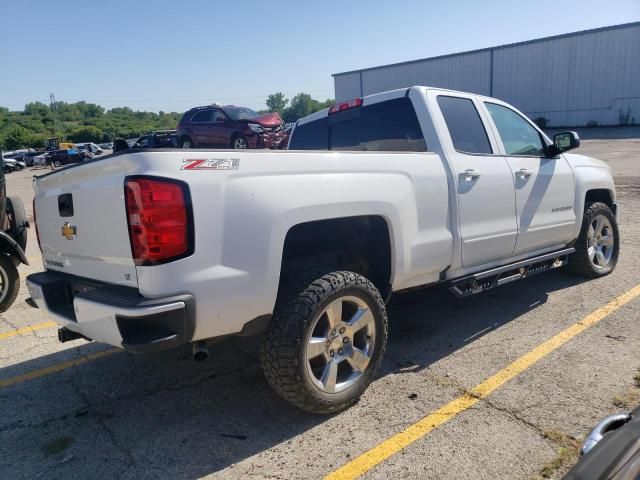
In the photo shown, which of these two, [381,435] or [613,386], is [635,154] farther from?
[381,435]

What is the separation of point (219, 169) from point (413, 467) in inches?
70.1

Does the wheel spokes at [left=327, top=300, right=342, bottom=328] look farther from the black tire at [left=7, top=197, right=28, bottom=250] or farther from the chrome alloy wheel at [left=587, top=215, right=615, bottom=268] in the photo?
the black tire at [left=7, top=197, right=28, bottom=250]

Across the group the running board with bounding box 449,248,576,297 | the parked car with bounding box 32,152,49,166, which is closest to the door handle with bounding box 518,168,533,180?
the running board with bounding box 449,248,576,297

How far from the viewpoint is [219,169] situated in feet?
8.03

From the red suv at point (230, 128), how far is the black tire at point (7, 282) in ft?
29.8

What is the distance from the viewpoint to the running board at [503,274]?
3795mm

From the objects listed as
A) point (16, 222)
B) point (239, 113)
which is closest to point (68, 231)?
point (16, 222)

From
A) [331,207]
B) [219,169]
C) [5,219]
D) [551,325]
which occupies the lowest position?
[551,325]

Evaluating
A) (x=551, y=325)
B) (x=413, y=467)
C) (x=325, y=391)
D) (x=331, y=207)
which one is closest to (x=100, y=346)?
(x=325, y=391)

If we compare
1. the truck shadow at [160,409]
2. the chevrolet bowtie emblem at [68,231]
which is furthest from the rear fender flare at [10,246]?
the chevrolet bowtie emblem at [68,231]

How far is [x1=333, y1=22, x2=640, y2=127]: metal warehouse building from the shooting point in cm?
3338

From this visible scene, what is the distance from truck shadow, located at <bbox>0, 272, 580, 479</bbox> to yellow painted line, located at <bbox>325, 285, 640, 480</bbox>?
0.44 metres

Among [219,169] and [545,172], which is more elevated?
[219,169]

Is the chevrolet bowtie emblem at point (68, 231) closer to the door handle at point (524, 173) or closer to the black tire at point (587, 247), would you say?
the door handle at point (524, 173)
